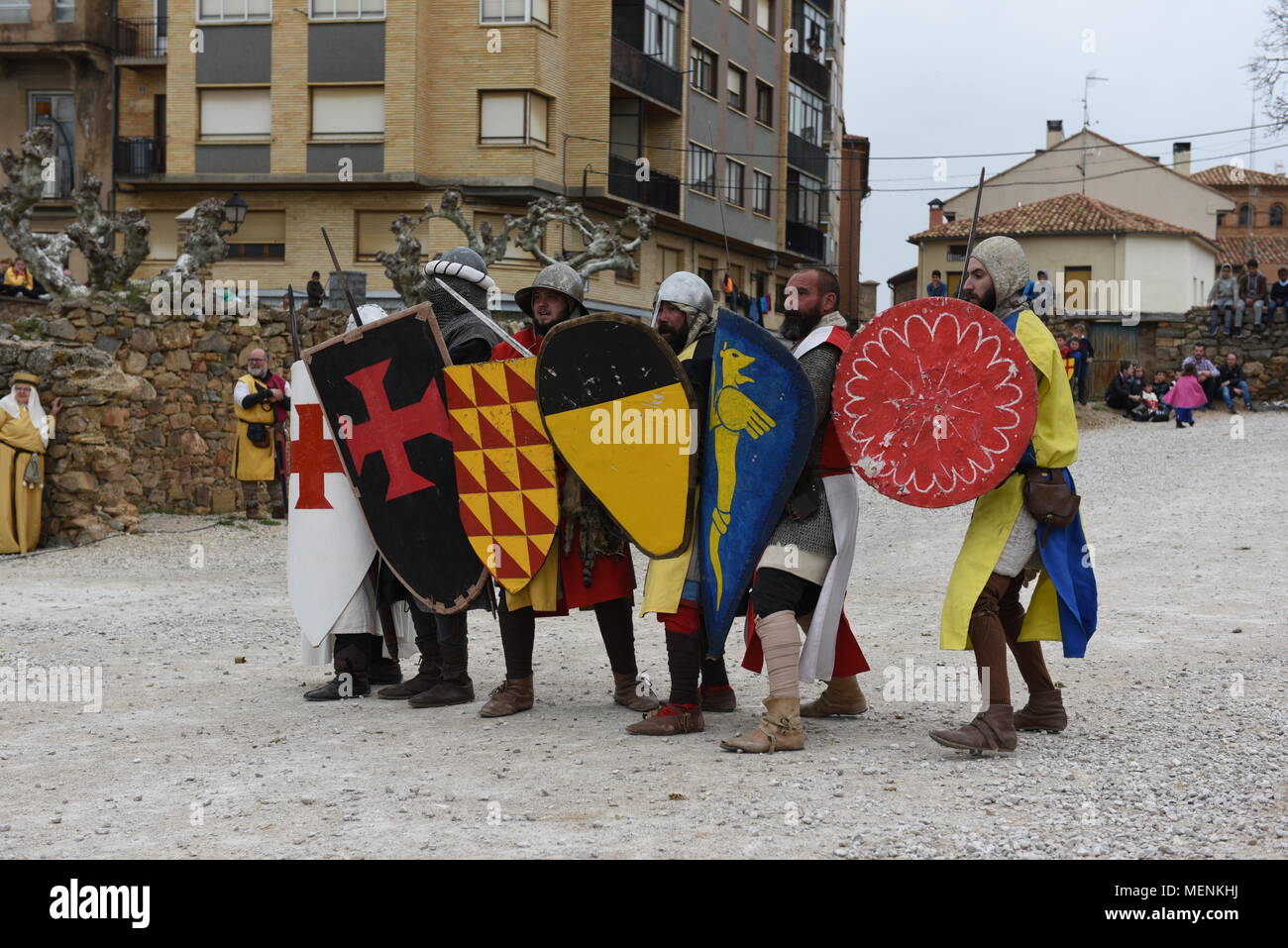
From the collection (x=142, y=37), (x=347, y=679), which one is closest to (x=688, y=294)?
(x=347, y=679)

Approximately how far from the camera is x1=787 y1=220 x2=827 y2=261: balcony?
44.5 meters

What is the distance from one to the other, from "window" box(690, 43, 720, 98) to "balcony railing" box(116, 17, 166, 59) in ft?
43.2

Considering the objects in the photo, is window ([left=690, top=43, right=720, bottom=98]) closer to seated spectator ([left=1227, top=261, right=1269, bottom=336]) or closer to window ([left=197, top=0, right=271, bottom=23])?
window ([left=197, top=0, right=271, bottom=23])

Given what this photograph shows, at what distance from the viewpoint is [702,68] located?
125 ft

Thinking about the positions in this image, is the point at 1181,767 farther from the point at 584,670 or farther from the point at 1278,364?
the point at 1278,364

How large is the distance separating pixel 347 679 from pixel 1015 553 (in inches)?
118

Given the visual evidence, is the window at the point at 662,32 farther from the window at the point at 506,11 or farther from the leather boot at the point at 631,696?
the leather boot at the point at 631,696

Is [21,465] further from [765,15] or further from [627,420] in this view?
[765,15]

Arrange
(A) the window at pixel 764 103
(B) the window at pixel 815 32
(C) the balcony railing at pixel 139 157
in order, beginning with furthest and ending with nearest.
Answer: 1. (B) the window at pixel 815 32
2. (A) the window at pixel 764 103
3. (C) the balcony railing at pixel 139 157

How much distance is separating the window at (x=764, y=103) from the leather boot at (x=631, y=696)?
3754cm

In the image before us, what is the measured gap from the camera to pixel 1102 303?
142 ft

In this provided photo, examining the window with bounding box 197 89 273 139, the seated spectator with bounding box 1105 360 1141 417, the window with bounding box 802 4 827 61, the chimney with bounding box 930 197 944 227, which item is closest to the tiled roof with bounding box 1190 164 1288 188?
the chimney with bounding box 930 197 944 227

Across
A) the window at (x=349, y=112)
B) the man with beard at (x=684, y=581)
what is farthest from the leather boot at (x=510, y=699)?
the window at (x=349, y=112)

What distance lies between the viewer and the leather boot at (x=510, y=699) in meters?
5.87
